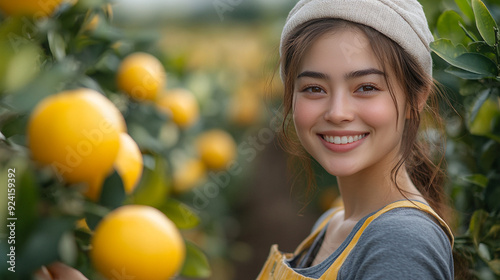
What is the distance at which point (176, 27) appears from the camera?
3.04 meters

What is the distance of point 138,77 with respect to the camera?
1.15 meters

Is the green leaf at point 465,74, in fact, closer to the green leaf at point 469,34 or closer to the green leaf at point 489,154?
the green leaf at point 469,34

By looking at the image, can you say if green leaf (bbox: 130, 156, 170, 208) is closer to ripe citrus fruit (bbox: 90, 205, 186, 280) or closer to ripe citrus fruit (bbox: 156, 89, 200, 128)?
ripe citrus fruit (bbox: 90, 205, 186, 280)

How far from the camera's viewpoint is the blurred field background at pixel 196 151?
71cm

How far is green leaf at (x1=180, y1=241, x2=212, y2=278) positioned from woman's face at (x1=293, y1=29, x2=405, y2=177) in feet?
0.95

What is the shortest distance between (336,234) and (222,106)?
1344 millimetres

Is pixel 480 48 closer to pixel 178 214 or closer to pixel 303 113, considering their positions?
pixel 303 113

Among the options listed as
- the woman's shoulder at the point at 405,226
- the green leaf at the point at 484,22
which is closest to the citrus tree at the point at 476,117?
the green leaf at the point at 484,22

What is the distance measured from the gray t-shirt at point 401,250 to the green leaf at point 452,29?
0.33 m

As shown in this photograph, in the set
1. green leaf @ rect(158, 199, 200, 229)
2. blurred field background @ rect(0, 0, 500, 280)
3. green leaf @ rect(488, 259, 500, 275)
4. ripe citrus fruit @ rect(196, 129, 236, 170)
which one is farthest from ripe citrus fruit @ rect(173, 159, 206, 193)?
green leaf @ rect(488, 259, 500, 275)

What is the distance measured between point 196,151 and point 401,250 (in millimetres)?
1192

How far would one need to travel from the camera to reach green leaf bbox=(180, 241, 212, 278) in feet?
3.18

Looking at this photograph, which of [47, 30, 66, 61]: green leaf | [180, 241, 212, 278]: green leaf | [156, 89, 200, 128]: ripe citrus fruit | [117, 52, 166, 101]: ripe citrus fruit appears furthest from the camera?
[156, 89, 200, 128]: ripe citrus fruit


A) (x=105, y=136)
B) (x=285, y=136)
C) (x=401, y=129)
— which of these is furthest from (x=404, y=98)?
(x=105, y=136)
